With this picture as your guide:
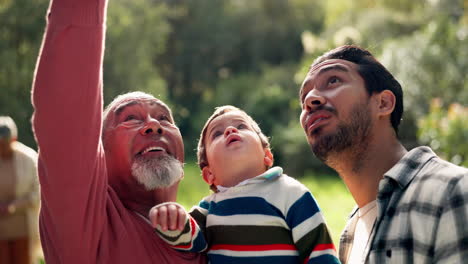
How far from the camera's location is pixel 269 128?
2134cm

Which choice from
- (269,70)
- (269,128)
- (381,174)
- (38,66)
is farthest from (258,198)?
(269,70)

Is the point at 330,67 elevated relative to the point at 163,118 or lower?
elevated

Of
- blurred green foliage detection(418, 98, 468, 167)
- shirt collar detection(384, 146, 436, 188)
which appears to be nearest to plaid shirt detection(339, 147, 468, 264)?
shirt collar detection(384, 146, 436, 188)

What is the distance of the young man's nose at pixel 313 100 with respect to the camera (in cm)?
259

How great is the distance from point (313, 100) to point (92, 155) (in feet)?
3.53

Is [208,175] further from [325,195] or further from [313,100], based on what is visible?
[325,195]

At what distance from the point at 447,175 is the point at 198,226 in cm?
100

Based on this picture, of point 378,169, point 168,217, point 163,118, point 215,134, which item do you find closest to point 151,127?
point 163,118

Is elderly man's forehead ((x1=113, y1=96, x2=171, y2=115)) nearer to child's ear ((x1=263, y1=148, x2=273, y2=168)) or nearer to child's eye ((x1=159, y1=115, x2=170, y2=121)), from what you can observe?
child's eye ((x1=159, y1=115, x2=170, y2=121))

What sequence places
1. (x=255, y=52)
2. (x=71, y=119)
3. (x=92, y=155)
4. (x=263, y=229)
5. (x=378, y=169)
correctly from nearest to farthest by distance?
1. (x=71, y=119)
2. (x=92, y=155)
3. (x=263, y=229)
4. (x=378, y=169)
5. (x=255, y=52)

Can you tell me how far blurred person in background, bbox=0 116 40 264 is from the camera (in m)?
6.28

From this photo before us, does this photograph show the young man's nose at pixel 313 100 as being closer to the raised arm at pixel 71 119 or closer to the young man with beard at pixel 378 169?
the young man with beard at pixel 378 169

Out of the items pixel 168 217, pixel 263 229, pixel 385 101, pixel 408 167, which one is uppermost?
pixel 385 101

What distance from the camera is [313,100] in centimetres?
261
